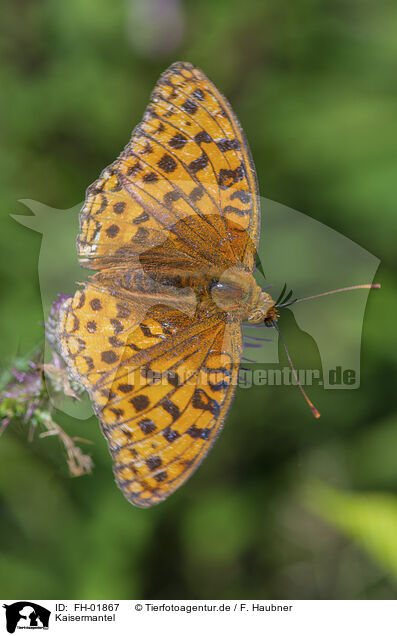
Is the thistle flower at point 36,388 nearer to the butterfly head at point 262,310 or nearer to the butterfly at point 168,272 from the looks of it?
the butterfly at point 168,272

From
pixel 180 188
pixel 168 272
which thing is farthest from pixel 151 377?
pixel 180 188

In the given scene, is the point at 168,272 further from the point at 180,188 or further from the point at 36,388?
the point at 36,388
